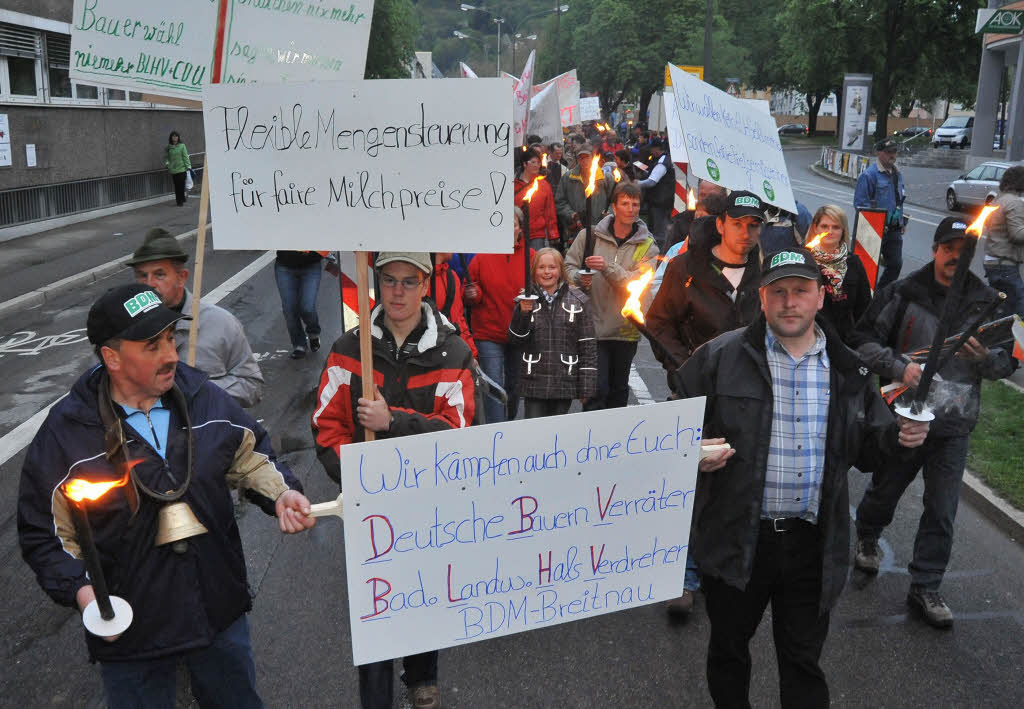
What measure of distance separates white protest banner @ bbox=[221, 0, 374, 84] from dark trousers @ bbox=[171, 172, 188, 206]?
68.2 feet

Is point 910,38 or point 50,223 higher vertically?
point 910,38

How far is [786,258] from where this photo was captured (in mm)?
3420

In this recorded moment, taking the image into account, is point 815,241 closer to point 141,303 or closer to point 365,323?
point 365,323

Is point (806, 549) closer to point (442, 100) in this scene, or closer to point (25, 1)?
point (442, 100)

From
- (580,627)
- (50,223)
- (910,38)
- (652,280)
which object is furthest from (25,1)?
(910,38)

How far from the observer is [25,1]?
63.3 ft

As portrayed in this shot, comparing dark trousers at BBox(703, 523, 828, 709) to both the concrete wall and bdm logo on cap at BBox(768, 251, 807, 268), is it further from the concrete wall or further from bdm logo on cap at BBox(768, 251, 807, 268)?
the concrete wall

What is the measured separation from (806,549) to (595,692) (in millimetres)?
1229

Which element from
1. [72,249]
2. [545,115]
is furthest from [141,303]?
[72,249]

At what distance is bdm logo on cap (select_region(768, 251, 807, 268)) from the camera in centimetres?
340

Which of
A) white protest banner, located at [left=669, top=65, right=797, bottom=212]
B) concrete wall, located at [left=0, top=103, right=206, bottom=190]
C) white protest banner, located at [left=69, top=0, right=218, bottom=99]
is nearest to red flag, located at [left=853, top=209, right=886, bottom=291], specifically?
white protest banner, located at [left=669, top=65, right=797, bottom=212]

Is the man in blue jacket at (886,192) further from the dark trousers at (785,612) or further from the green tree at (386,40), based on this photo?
the green tree at (386,40)

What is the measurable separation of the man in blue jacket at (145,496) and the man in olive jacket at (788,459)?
1518 millimetres

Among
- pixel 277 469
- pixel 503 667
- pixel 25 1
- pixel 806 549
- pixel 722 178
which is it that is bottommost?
pixel 503 667
